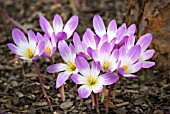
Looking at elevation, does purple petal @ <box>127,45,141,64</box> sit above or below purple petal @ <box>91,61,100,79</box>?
above

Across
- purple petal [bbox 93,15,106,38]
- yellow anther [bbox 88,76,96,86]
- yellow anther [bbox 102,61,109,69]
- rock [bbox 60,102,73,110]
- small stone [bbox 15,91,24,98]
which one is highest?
purple petal [bbox 93,15,106,38]

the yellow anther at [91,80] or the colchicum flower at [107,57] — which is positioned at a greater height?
the colchicum flower at [107,57]

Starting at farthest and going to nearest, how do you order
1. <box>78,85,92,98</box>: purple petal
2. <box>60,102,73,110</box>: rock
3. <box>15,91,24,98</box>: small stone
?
<box>15,91,24,98</box>: small stone → <box>60,102,73,110</box>: rock → <box>78,85,92,98</box>: purple petal

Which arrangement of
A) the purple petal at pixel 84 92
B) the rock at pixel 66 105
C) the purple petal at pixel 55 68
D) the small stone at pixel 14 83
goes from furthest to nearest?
the small stone at pixel 14 83, the rock at pixel 66 105, the purple petal at pixel 55 68, the purple petal at pixel 84 92

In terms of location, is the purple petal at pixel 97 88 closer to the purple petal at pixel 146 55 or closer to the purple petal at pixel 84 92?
the purple petal at pixel 84 92

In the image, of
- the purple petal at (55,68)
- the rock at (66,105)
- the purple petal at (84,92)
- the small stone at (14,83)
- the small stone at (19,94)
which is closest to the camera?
the purple petal at (84,92)

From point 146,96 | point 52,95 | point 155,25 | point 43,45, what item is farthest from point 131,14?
point 43,45

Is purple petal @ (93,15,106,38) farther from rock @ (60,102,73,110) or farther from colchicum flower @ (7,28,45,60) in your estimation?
rock @ (60,102,73,110)

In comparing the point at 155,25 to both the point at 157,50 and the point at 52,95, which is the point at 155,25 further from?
the point at 52,95

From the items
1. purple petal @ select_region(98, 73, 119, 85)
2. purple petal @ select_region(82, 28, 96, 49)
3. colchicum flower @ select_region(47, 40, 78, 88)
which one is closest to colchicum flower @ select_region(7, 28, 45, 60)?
colchicum flower @ select_region(47, 40, 78, 88)

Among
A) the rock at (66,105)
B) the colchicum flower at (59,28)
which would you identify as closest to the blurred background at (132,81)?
the rock at (66,105)
